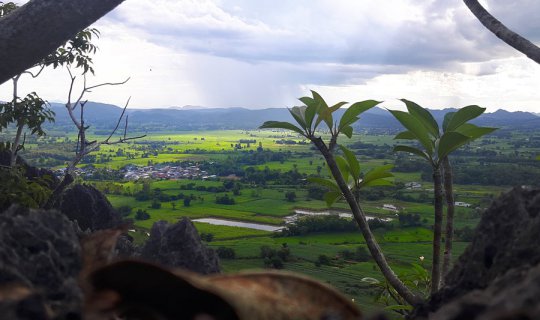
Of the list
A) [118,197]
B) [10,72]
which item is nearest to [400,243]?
[118,197]

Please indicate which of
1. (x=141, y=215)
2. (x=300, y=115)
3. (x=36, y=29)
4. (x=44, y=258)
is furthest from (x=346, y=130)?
(x=141, y=215)

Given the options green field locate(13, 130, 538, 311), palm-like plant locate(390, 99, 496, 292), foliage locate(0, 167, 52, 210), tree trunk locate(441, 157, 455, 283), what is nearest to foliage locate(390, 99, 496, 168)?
palm-like plant locate(390, 99, 496, 292)

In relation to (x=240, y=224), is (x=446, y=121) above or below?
above

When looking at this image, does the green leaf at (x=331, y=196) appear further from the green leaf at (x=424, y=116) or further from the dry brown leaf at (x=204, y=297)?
the dry brown leaf at (x=204, y=297)

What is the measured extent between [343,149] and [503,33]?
49.6 inches

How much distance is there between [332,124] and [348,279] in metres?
51.2

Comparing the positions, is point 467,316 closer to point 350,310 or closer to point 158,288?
point 350,310

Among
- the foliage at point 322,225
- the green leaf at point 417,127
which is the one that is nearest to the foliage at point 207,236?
the foliage at point 322,225

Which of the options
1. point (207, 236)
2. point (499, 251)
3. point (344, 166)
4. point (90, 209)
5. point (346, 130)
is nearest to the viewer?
point (499, 251)

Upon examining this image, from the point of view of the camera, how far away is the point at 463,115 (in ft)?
8.45

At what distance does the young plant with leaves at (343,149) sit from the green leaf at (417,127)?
19 cm

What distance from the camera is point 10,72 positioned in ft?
12.5

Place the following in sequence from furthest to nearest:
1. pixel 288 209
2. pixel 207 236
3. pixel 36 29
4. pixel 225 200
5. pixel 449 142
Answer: pixel 225 200
pixel 288 209
pixel 207 236
pixel 36 29
pixel 449 142

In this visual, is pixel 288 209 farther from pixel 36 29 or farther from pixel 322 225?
pixel 36 29
